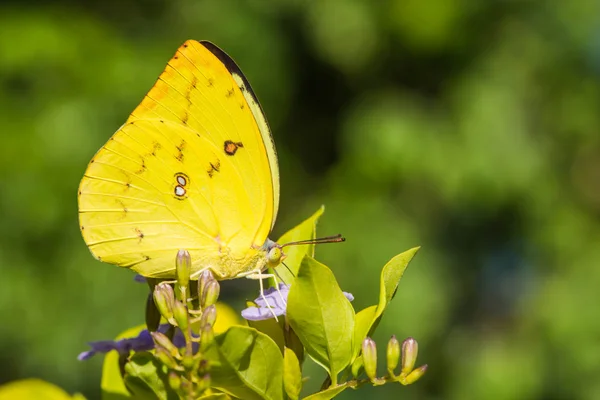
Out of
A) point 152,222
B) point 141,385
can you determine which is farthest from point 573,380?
point 141,385

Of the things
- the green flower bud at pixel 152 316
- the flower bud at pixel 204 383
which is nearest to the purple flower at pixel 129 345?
the green flower bud at pixel 152 316

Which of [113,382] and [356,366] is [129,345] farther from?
[356,366]

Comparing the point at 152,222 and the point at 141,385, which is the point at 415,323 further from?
the point at 141,385

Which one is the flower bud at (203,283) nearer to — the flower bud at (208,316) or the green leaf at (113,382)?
the flower bud at (208,316)

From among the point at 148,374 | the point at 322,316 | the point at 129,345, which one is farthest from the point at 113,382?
the point at 322,316

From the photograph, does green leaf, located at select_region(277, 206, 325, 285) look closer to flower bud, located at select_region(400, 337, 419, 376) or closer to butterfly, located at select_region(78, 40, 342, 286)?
butterfly, located at select_region(78, 40, 342, 286)

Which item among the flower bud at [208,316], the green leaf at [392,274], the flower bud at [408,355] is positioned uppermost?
the green leaf at [392,274]

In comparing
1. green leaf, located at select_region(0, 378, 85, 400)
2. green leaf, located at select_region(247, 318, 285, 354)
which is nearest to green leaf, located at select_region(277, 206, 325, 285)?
green leaf, located at select_region(247, 318, 285, 354)
